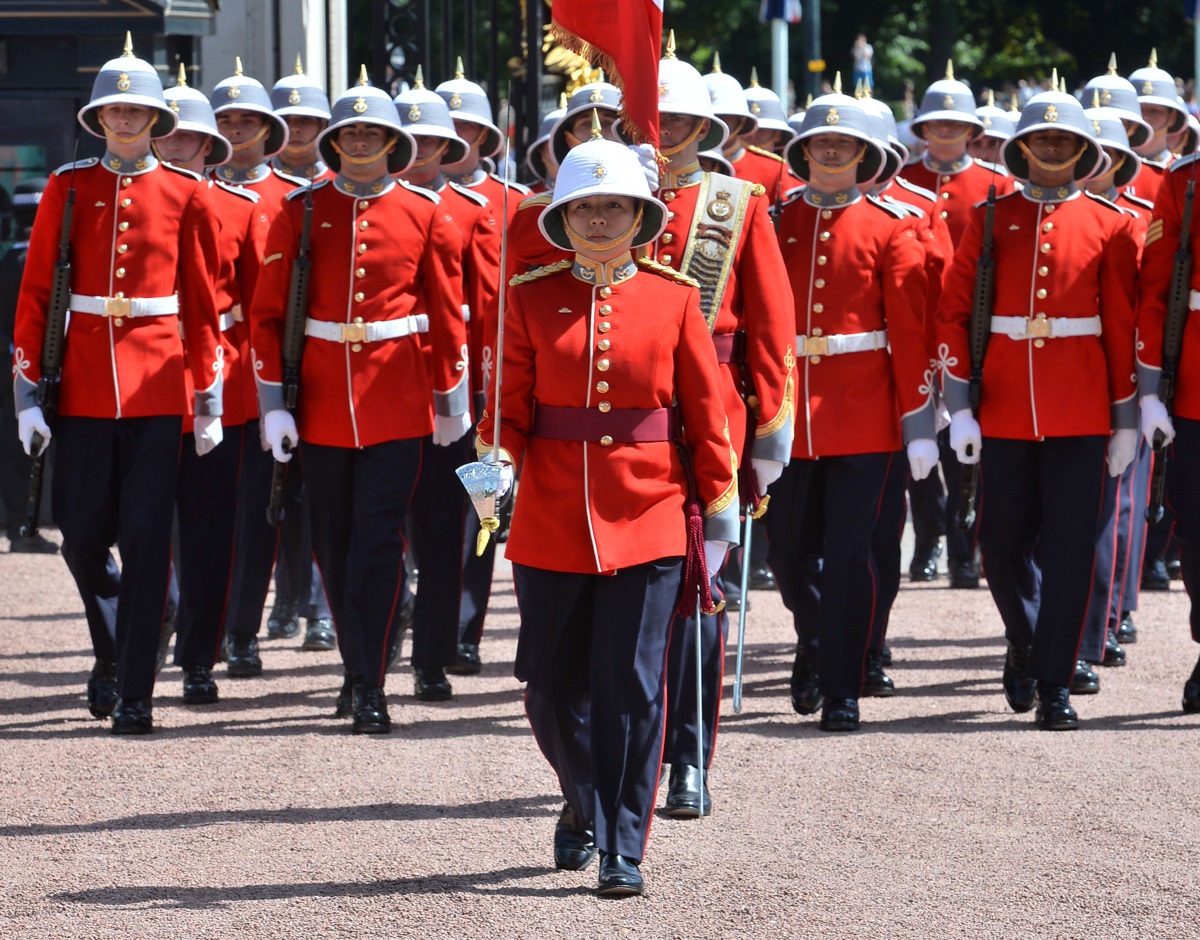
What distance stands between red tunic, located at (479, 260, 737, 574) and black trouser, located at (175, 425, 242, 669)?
2.53 m

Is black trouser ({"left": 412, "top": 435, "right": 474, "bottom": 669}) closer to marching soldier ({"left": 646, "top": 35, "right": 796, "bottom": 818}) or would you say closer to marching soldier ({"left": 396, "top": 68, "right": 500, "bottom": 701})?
marching soldier ({"left": 396, "top": 68, "right": 500, "bottom": 701})

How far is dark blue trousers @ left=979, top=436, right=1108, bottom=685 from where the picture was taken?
7.50 meters

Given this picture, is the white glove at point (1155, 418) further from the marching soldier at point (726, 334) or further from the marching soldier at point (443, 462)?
the marching soldier at point (443, 462)

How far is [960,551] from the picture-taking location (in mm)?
10664

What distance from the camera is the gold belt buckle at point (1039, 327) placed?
7.52 metres

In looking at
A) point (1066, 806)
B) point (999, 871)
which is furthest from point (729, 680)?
point (999, 871)

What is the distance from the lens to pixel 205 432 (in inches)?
298

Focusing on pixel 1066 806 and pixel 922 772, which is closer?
pixel 1066 806

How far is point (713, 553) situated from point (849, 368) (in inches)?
79.9

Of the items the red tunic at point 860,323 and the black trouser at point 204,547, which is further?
the black trouser at point 204,547

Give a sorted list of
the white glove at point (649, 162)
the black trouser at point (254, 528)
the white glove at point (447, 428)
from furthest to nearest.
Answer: the black trouser at point (254, 528) → the white glove at point (447, 428) → the white glove at point (649, 162)

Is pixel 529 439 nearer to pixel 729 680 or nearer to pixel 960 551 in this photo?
pixel 729 680

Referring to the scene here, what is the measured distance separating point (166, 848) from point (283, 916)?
77 centimetres

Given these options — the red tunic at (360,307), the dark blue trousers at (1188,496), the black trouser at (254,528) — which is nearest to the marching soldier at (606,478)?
the red tunic at (360,307)
